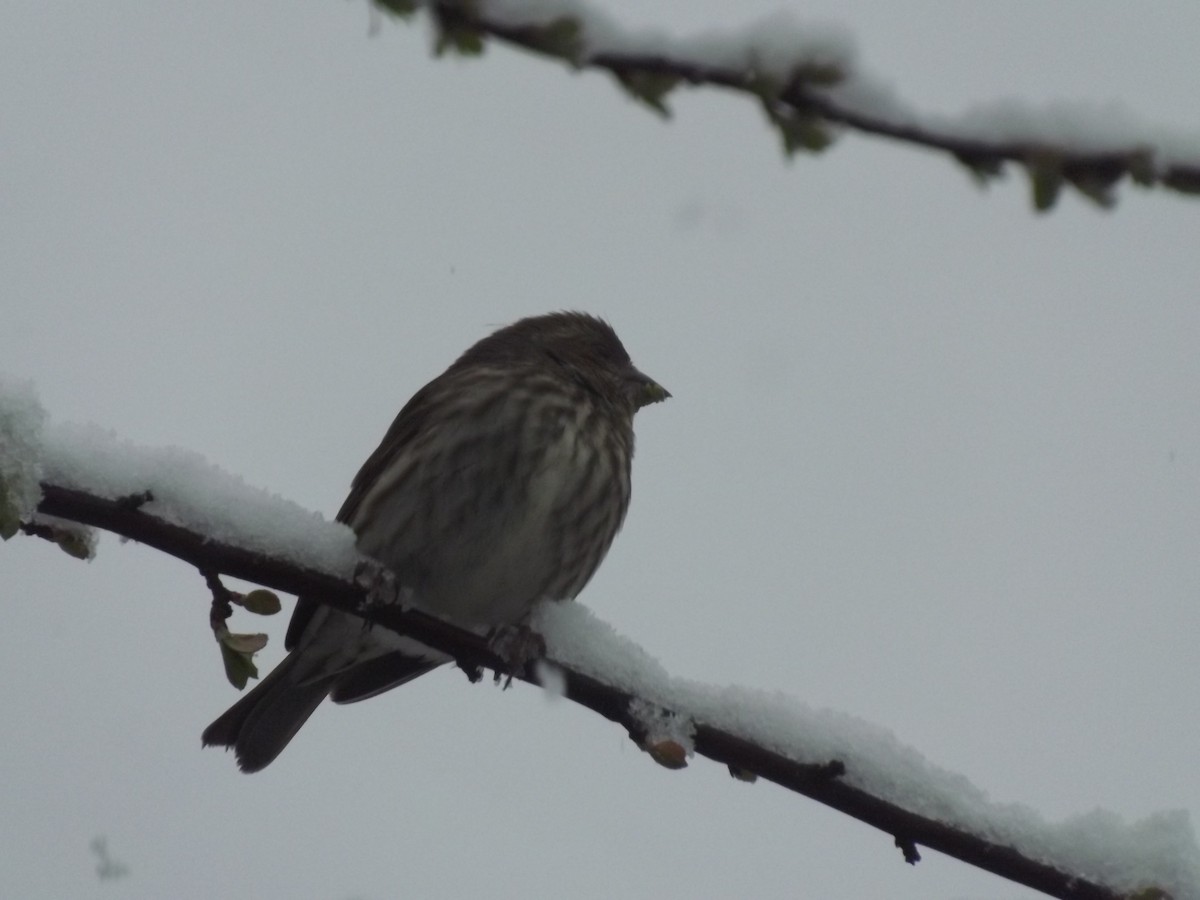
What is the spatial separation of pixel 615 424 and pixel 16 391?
329cm

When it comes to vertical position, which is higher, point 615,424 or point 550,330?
point 550,330

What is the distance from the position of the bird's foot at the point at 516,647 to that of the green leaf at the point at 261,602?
50 centimetres

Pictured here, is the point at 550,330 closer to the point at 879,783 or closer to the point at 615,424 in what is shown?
the point at 615,424

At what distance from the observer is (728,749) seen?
2.52 m

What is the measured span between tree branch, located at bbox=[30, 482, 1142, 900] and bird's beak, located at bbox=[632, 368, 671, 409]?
3.24 m

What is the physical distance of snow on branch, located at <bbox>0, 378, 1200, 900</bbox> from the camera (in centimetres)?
237

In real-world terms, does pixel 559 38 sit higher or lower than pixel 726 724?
higher

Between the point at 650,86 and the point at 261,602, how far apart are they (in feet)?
5.60

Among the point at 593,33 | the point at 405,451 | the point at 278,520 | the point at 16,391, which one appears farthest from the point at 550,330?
the point at 593,33

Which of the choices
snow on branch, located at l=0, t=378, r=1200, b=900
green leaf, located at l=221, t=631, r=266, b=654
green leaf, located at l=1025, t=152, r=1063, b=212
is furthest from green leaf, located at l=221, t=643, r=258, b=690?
green leaf, located at l=1025, t=152, r=1063, b=212

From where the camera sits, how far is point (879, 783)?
2477 mm

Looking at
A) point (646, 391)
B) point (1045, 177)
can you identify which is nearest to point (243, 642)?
point (1045, 177)

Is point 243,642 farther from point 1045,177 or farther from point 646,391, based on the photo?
point 646,391

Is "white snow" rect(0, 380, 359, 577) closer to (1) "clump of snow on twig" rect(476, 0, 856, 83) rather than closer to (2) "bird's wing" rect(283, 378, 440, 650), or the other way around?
(1) "clump of snow on twig" rect(476, 0, 856, 83)
